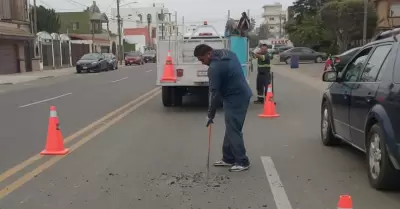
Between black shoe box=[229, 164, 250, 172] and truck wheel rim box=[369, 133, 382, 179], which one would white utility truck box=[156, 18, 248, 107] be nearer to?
black shoe box=[229, 164, 250, 172]

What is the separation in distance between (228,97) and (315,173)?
150 centimetres

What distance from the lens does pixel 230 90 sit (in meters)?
6.66

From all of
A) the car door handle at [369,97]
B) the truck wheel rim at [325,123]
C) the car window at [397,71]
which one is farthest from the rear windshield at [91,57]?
the car window at [397,71]

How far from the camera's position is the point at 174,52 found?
42.6ft

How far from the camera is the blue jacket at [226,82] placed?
6457mm

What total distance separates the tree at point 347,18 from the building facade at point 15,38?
24.4 m

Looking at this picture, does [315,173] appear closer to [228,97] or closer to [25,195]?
[228,97]

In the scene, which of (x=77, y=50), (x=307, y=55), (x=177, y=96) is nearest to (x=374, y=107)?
(x=177, y=96)

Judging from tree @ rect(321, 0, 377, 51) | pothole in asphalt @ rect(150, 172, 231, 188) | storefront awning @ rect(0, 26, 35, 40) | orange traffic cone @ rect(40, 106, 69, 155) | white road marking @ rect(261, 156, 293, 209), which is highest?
tree @ rect(321, 0, 377, 51)

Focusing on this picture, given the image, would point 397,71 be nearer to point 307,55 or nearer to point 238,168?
point 238,168

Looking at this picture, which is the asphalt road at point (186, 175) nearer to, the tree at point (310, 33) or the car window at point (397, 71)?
the car window at point (397, 71)

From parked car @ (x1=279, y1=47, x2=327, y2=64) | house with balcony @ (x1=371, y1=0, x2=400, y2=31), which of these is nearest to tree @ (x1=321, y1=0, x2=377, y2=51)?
house with balcony @ (x1=371, y1=0, x2=400, y2=31)

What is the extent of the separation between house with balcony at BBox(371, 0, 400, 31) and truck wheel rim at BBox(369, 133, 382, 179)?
121 ft

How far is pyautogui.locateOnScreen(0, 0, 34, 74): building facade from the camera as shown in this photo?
34.8 meters
